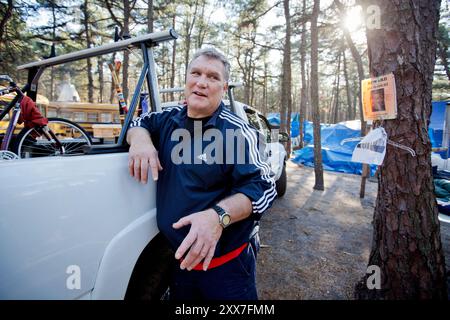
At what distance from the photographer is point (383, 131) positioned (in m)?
1.88

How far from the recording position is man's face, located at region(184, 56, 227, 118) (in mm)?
1483

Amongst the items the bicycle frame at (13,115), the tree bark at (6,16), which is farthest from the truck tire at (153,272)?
the tree bark at (6,16)

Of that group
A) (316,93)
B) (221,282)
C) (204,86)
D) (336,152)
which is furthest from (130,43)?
(336,152)

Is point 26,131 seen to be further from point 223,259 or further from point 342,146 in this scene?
point 342,146

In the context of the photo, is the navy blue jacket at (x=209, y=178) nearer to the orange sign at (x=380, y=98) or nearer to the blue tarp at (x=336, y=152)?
the orange sign at (x=380, y=98)

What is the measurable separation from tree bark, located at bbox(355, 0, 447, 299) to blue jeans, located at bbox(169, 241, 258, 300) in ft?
3.95

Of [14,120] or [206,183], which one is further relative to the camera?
→ [14,120]

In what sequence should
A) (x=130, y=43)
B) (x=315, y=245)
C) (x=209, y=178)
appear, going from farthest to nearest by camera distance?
(x=315, y=245) < (x=130, y=43) < (x=209, y=178)

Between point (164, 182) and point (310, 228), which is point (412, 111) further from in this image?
point (310, 228)

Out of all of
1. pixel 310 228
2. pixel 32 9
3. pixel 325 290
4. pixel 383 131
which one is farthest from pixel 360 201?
pixel 32 9

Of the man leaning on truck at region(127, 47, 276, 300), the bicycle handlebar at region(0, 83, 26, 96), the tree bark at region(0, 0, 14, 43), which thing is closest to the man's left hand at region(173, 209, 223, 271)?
the man leaning on truck at region(127, 47, 276, 300)

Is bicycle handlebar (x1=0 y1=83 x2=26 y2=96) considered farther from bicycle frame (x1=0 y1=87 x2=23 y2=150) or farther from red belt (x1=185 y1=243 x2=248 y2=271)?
red belt (x1=185 y1=243 x2=248 y2=271)

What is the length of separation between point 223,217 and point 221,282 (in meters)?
0.53

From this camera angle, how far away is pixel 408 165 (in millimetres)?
1833
